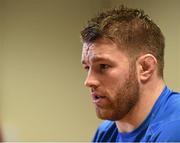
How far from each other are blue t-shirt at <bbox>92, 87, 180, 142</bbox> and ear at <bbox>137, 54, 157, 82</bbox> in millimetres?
82

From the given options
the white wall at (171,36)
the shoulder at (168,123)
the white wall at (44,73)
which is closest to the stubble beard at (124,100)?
the shoulder at (168,123)

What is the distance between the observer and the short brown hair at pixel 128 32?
48.5 inches

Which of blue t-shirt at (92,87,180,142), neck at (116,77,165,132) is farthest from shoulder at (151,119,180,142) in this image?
neck at (116,77,165,132)

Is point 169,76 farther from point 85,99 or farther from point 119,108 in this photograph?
point 119,108

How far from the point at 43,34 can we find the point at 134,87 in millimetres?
2034

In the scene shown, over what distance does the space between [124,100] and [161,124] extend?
0.18 metres

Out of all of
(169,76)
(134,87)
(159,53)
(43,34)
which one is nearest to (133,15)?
(159,53)

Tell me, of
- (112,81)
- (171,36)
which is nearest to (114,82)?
(112,81)

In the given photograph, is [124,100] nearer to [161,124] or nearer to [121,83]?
[121,83]

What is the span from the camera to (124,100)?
4.01 ft

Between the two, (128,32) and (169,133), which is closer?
(169,133)

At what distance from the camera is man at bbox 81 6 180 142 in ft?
3.99

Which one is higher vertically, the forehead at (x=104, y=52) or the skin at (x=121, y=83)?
the forehead at (x=104, y=52)

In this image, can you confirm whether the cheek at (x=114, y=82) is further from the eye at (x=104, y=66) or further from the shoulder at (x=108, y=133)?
the shoulder at (x=108, y=133)
